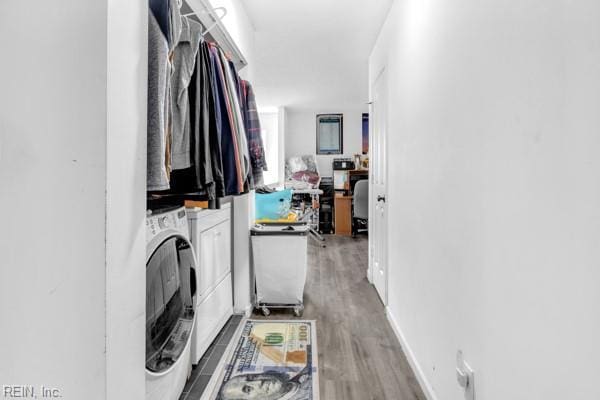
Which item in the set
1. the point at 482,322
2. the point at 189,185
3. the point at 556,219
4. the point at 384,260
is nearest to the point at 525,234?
the point at 556,219

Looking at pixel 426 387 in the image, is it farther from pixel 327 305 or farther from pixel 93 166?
pixel 93 166

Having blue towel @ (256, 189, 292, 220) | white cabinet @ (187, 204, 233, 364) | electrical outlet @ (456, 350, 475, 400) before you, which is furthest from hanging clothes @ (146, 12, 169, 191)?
blue towel @ (256, 189, 292, 220)

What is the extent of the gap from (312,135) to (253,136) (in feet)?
15.8

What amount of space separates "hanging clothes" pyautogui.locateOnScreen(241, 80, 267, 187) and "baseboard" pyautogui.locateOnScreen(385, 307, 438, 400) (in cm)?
133

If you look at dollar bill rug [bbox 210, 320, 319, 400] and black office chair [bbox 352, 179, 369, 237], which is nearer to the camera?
dollar bill rug [bbox 210, 320, 319, 400]

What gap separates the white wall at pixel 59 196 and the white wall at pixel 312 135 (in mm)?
6295

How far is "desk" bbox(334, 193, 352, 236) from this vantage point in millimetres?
6363

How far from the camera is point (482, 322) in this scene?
110 cm

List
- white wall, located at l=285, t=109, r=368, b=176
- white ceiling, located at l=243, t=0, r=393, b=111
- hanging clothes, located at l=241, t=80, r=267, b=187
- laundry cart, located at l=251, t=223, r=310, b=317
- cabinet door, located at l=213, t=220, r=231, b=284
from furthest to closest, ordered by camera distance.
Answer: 1. white wall, located at l=285, t=109, r=368, b=176
2. laundry cart, located at l=251, t=223, r=310, b=317
3. white ceiling, located at l=243, t=0, r=393, b=111
4. hanging clothes, located at l=241, t=80, r=267, b=187
5. cabinet door, located at l=213, t=220, r=231, b=284

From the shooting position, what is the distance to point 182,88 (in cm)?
127

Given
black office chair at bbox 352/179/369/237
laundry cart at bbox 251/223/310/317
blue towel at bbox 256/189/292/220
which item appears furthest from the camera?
black office chair at bbox 352/179/369/237

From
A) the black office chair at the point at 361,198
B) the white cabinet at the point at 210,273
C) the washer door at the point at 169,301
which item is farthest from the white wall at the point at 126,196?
the black office chair at the point at 361,198

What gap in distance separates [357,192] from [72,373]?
15.7 ft

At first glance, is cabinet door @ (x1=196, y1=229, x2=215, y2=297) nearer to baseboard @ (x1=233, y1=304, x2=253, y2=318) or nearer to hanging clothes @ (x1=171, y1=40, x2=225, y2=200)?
hanging clothes @ (x1=171, y1=40, x2=225, y2=200)
